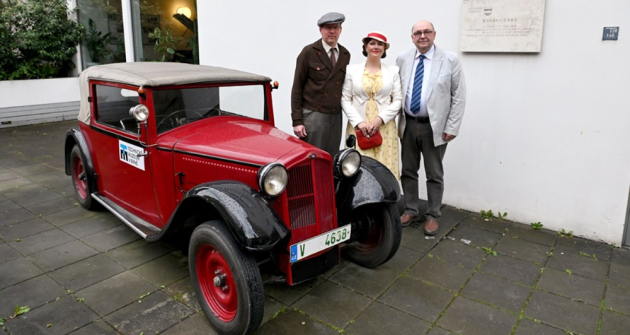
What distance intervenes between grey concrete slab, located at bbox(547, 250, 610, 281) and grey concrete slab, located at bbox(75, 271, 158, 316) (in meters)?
3.25

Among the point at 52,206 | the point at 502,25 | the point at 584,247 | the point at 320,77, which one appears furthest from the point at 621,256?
the point at 52,206

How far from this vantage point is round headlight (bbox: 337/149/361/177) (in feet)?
10.9

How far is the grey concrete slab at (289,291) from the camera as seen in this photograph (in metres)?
3.20

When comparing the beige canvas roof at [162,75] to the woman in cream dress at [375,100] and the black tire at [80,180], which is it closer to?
the woman in cream dress at [375,100]

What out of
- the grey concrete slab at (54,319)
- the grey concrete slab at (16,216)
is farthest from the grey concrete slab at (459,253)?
the grey concrete slab at (16,216)

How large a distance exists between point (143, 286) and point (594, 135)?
4.01 meters

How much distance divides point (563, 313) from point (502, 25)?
2654 mm

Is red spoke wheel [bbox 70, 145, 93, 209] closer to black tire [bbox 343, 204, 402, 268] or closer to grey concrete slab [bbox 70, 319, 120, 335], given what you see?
grey concrete slab [bbox 70, 319, 120, 335]

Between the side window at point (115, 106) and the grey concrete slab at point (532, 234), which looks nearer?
the side window at point (115, 106)

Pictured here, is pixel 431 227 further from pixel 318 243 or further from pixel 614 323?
pixel 318 243

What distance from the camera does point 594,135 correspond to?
406 cm

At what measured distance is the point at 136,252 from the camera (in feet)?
12.8

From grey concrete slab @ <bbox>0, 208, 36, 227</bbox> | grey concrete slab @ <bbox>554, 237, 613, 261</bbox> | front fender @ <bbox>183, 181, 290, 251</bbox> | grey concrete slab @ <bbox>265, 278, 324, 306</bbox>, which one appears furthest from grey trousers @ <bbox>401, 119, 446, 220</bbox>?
grey concrete slab @ <bbox>0, 208, 36, 227</bbox>

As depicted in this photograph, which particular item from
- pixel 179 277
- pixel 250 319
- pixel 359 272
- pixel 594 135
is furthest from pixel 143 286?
pixel 594 135
